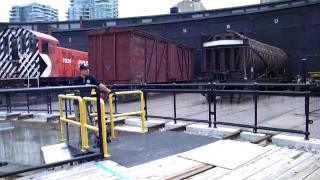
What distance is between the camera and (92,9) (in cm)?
7569

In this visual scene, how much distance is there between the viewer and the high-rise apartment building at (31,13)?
210 feet

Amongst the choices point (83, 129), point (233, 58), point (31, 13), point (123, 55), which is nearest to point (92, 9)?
point (31, 13)

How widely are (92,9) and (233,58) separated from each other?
196ft

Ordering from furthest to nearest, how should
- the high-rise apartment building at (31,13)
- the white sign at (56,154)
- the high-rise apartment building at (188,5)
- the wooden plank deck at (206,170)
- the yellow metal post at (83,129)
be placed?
the high-rise apartment building at (188,5), the high-rise apartment building at (31,13), the white sign at (56,154), the yellow metal post at (83,129), the wooden plank deck at (206,170)

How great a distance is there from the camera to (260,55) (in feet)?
71.2

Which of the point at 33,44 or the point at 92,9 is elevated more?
the point at 92,9

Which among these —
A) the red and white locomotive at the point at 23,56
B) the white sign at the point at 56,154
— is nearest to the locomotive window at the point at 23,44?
the red and white locomotive at the point at 23,56

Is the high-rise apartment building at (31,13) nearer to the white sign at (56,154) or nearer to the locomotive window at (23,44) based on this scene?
the locomotive window at (23,44)

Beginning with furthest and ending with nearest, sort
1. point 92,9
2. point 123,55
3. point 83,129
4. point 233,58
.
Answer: point 92,9 → point 233,58 → point 123,55 → point 83,129

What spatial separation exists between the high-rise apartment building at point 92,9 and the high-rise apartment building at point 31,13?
29.1 ft

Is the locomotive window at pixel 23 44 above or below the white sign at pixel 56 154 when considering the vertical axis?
above

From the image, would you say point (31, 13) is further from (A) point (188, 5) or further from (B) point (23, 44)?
(B) point (23, 44)

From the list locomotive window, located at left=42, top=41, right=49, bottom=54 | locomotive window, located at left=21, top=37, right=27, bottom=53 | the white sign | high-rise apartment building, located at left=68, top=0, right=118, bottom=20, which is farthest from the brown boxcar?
high-rise apartment building, located at left=68, top=0, right=118, bottom=20

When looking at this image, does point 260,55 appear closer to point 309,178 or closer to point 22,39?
point 22,39
